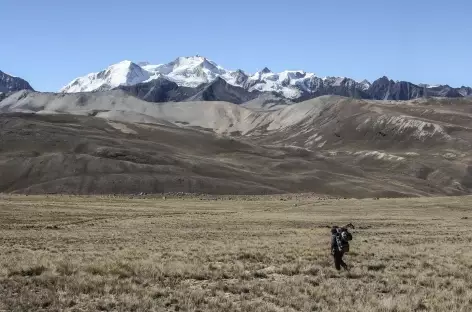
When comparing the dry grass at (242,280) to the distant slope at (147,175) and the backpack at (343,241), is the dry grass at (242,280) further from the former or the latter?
the distant slope at (147,175)

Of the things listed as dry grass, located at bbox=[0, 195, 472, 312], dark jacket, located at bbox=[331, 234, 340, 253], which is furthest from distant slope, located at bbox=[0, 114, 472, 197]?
dark jacket, located at bbox=[331, 234, 340, 253]

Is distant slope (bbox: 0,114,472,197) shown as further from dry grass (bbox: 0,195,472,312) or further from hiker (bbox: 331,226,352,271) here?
hiker (bbox: 331,226,352,271)

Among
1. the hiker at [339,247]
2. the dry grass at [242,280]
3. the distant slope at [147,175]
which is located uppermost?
the hiker at [339,247]

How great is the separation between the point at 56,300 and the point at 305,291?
7169 millimetres

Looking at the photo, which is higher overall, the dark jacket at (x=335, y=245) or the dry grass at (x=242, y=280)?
the dark jacket at (x=335, y=245)

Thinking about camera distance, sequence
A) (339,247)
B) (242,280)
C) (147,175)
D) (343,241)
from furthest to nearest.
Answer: (147,175) → (343,241) → (339,247) → (242,280)

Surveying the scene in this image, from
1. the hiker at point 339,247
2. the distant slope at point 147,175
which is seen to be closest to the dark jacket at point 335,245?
the hiker at point 339,247

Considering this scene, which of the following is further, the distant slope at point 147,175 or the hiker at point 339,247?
the distant slope at point 147,175

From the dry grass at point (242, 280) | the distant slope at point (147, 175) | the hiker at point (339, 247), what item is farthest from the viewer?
the distant slope at point (147, 175)

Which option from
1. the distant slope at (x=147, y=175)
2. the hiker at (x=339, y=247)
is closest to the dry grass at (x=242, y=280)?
the hiker at (x=339, y=247)

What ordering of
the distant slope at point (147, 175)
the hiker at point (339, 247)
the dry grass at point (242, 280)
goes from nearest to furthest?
the dry grass at point (242, 280) → the hiker at point (339, 247) → the distant slope at point (147, 175)

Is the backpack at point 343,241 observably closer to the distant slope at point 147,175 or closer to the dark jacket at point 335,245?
the dark jacket at point 335,245


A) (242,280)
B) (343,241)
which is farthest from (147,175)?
(242,280)

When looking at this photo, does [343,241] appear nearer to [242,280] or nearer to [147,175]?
[242,280]
